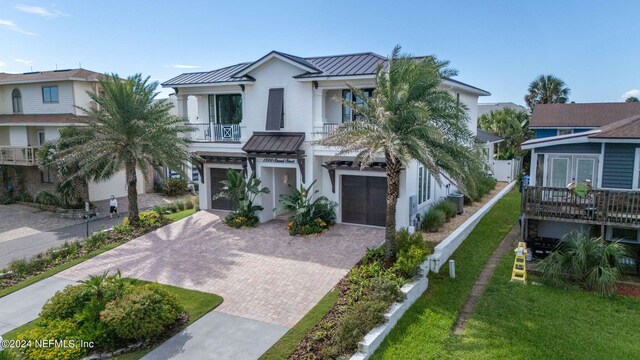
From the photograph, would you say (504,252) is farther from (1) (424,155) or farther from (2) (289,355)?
(2) (289,355)

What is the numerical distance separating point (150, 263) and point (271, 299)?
6.01 meters

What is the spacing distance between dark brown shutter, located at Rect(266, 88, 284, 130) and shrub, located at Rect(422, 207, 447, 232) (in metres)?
8.01

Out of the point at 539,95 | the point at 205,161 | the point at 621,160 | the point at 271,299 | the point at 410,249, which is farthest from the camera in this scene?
the point at 539,95

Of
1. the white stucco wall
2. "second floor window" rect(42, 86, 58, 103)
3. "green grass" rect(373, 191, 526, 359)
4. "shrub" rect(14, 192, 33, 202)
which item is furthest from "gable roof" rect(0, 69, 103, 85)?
"green grass" rect(373, 191, 526, 359)

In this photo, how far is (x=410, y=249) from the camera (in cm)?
1434

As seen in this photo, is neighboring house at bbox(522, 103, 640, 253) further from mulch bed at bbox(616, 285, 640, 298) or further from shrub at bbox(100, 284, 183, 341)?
shrub at bbox(100, 284, 183, 341)

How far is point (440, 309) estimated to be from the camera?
12.5m

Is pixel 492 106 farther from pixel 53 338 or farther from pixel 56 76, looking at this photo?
pixel 53 338

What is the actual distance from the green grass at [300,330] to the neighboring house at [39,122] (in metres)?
23.8

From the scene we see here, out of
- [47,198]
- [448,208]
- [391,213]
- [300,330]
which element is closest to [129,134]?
[47,198]

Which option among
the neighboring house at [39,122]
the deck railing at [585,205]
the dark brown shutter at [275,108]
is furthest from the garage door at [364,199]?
the neighboring house at [39,122]

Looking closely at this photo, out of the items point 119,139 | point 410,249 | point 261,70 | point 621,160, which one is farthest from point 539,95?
point 119,139

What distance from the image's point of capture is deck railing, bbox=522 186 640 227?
14586 millimetres

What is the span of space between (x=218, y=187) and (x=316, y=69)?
29.3 feet
